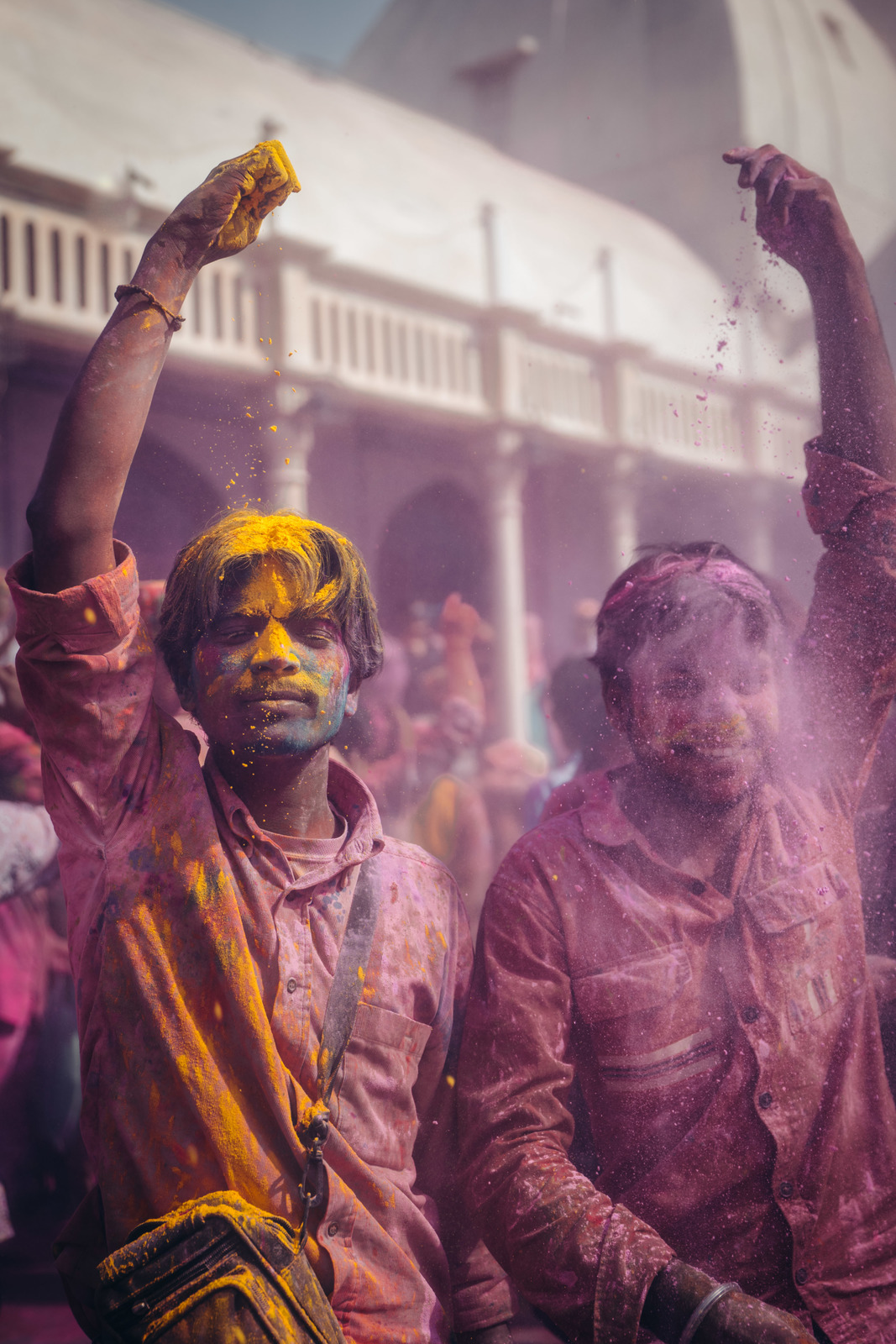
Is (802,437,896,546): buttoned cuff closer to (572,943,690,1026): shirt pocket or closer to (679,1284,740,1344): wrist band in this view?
(572,943,690,1026): shirt pocket

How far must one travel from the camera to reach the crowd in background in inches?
88.6

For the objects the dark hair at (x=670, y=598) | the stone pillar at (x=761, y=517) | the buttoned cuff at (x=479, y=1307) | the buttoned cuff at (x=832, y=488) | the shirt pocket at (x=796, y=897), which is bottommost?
the buttoned cuff at (x=479, y=1307)

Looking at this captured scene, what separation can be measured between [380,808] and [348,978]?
0.60 metres

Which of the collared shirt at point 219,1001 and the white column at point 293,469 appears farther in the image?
the white column at point 293,469

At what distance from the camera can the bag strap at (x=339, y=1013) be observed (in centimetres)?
128

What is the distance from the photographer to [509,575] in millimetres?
2984

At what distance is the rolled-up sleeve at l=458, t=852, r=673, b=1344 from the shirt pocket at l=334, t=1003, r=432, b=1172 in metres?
0.09

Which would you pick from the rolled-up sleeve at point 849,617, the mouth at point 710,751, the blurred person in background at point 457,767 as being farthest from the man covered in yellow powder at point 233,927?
the rolled-up sleeve at point 849,617

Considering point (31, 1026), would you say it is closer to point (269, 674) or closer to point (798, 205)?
point (269, 674)

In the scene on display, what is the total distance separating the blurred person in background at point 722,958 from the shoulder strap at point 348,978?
20 centimetres

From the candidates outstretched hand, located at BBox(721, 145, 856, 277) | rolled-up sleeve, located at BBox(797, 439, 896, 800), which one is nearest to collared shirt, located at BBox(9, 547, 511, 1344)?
rolled-up sleeve, located at BBox(797, 439, 896, 800)

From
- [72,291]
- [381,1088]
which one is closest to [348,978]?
[381,1088]

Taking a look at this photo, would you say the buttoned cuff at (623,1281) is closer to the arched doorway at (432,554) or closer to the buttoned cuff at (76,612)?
the buttoned cuff at (76,612)

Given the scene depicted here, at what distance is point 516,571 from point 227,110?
1381 millimetres
